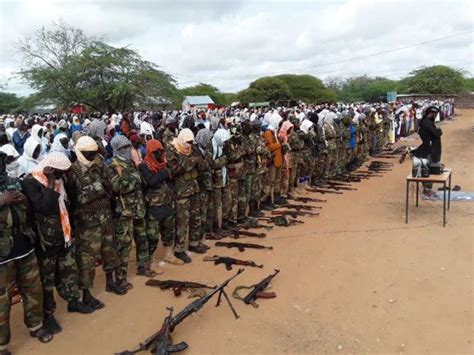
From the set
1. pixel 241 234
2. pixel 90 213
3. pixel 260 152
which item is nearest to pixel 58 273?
pixel 90 213

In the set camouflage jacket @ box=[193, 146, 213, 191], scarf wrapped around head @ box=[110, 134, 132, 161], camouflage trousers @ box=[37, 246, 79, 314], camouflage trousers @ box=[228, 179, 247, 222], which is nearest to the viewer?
camouflage trousers @ box=[37, 246, 79, 314]

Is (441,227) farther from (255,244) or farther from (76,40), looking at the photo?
(76,40)

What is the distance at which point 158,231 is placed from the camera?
16.9 ft

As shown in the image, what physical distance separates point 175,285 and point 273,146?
3.96 metres

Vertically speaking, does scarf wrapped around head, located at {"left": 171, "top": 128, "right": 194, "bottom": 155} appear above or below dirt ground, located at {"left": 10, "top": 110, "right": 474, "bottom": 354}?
above

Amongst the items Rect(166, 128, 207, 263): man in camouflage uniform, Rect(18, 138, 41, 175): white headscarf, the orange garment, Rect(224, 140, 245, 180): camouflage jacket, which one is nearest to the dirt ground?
Rect(166, 128, 207, 263): man in camouflage uniform

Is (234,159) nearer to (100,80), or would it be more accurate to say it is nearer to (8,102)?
(100,80)

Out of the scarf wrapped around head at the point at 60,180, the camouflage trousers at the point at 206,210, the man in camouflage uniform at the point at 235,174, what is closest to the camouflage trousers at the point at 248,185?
the man in camouflage uniform at the point at 235,174

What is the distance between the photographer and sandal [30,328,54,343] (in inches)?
148

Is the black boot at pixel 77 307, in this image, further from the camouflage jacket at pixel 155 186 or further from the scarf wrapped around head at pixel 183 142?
the scarf wrapped around head at pixel 183 142

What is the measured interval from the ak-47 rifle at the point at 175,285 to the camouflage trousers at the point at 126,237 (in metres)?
0.36

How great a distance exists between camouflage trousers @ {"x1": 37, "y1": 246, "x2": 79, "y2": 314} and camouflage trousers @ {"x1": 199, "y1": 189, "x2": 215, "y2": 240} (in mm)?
2217

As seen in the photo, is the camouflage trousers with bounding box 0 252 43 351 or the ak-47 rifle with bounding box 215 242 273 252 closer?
the camouflage trousers with bounding box 0 252 43 351

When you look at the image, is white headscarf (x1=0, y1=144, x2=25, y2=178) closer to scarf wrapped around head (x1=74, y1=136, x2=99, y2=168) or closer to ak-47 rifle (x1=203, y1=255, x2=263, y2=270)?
scarf wrapped around head (x1=74, y1=136, x2=99, y2=168)
